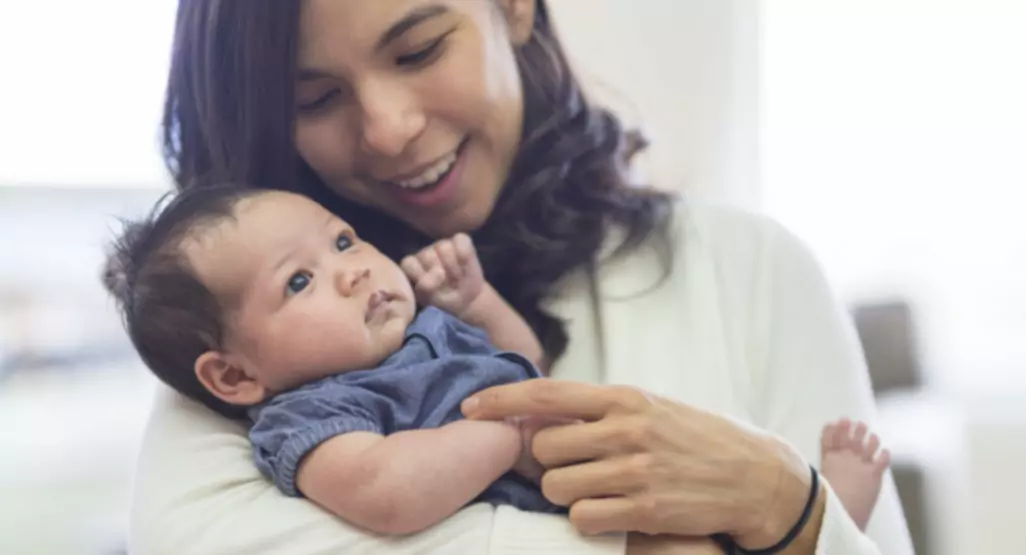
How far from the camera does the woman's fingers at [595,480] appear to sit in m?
0.87

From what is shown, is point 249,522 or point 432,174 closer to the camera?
point 249,522

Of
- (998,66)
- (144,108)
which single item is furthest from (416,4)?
(998,66)

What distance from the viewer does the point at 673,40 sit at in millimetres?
2215

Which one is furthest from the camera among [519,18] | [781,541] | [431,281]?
[519,18]

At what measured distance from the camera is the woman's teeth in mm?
1181

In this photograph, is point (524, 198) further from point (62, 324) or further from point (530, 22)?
point (62, 324)

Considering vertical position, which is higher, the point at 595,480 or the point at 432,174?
the point at 432,174

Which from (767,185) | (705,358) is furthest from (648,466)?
(767,185)

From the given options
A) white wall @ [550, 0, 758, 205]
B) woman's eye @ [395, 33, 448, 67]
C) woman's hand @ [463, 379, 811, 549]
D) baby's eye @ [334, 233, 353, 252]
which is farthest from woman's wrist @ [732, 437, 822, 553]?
white wall @ [550, 0, 758, 205]

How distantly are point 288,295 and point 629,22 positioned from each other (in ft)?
4.80

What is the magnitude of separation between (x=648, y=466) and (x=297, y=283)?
38cm

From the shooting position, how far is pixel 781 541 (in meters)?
0.92

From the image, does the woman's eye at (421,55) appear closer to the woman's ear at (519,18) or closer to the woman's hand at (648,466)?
the woman's ear at (519,18)

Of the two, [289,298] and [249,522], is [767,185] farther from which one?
[249,522]
